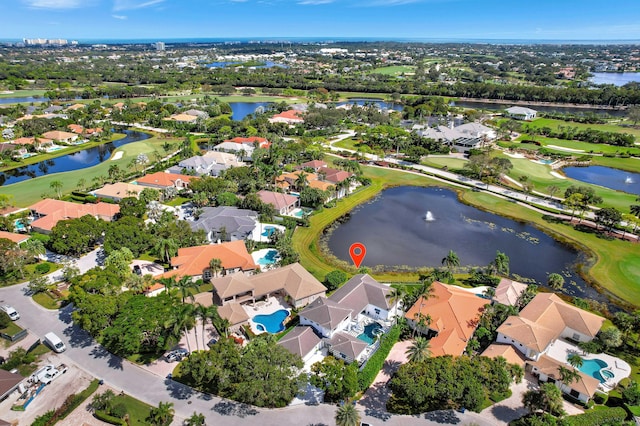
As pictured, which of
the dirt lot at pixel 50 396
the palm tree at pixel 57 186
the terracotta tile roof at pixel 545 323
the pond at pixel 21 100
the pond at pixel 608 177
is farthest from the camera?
the pond at pixel 21 100

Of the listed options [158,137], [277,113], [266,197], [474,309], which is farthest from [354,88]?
[474,309]

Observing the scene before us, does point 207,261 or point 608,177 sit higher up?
point 207,261

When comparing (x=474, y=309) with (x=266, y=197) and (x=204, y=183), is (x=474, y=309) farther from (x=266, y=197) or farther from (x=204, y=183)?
(x=204, y=183)

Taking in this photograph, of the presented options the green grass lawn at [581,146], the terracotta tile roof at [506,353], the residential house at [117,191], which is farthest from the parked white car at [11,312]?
the green grass lawn at [581,146]

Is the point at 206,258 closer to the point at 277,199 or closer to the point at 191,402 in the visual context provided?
the point at 191,402

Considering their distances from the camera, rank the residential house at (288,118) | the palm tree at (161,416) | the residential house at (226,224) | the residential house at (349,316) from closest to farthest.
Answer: the palm tree at (161,416), the residential house at (349,316), the residential house at (226,224), the residential house at (288,118)

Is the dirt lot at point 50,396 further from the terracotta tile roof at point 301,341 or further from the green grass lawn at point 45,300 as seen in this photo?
the terracotta tile roof at point 301,341

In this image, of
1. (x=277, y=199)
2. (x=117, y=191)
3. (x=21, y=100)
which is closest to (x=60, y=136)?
(x=117, y=191)
